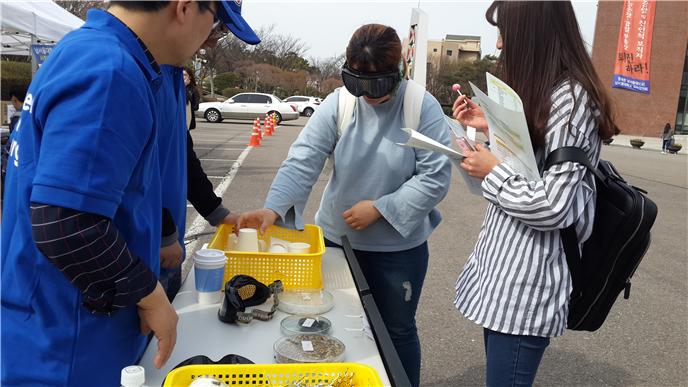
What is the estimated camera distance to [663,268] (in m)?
5.57

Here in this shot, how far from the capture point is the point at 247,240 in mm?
2049

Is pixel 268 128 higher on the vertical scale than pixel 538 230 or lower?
lower

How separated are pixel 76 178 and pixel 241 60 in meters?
44.0

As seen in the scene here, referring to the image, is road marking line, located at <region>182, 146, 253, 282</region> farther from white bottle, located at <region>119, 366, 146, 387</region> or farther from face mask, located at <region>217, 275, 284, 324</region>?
white bottle, located at <region>119, 366, 146, 387</region>

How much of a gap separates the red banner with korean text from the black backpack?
41730mm

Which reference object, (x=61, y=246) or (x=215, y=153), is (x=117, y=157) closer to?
(x=61, y=246)

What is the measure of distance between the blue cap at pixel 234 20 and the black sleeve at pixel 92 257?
0.55 m

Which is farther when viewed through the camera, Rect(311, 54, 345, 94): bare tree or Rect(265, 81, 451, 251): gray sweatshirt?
Rect(311, 54, 345, 94): bare tree

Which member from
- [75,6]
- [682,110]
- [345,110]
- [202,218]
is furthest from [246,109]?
[682,110]

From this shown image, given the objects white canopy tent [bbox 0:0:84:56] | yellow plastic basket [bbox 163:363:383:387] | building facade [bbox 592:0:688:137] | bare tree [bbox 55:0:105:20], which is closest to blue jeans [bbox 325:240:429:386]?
yellow plastic basket [bbox 163:363:383:387]

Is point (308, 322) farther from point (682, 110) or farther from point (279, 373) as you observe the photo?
point (682, 110)

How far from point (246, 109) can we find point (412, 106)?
23652mm

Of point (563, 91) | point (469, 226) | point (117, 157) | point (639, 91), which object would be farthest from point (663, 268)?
point (639, 91)

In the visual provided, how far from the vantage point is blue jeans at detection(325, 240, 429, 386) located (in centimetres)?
243
